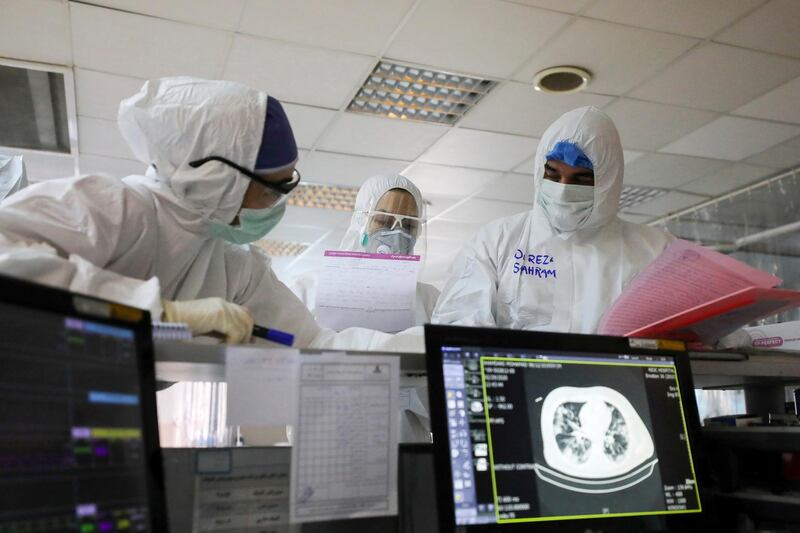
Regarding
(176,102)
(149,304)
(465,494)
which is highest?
(176,102)

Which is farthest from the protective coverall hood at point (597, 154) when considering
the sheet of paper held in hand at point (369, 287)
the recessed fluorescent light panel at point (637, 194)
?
the recessed fluorescent light panel at point (637, 194)

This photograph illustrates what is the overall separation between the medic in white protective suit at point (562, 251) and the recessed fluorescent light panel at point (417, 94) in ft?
5.47

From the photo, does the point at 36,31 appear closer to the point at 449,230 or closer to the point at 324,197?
the point at 324,197

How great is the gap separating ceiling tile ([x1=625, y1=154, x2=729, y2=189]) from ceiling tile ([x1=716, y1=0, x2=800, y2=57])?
1264 millimetres

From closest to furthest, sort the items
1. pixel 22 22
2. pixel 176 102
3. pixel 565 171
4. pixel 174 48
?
pixel 176 102
pixel 565 171
pixel 22 22
pixel 174 48

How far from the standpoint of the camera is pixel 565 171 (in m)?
1.80

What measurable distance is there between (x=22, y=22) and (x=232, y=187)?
223 centimetres

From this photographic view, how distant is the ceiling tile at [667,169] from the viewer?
4.39m

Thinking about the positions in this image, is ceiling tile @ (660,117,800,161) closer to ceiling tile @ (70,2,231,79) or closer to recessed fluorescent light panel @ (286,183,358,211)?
recessed fluorescent light panel @ (286,183,358,211)

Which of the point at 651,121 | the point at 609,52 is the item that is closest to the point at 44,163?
the point at 609,52

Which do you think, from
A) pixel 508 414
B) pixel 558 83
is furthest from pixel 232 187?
pixel 558 83

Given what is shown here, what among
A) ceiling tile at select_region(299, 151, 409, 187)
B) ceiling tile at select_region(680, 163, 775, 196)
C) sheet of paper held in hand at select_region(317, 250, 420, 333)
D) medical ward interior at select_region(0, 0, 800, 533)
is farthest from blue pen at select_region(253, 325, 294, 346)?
ceiling tile at select_region(680, 163, 775, 196)

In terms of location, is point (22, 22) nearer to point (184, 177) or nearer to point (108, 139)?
point (108, 139)

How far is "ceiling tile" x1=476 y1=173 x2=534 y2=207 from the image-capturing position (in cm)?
477
